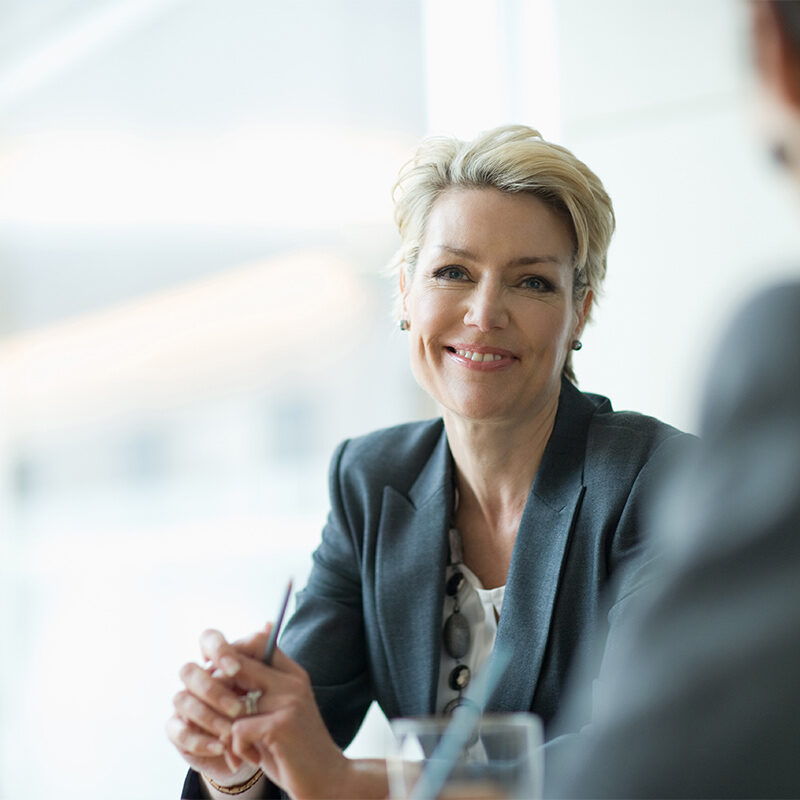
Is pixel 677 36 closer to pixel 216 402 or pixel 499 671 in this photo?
pixel 216 402

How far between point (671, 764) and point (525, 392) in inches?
47.7

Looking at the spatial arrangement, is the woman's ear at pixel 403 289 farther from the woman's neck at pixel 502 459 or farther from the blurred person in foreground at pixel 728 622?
the blurred person in foreground at pixel 728 622

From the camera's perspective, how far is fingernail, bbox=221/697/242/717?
1287 millimetres

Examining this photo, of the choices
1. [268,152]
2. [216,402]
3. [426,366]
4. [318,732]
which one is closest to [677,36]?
[268,152]

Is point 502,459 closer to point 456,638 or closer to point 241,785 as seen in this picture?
point 456,638

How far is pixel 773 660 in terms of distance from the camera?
628 mm

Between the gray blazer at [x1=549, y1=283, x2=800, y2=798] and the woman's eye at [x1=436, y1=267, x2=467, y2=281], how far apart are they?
1184mm

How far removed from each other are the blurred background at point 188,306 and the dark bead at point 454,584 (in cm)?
124

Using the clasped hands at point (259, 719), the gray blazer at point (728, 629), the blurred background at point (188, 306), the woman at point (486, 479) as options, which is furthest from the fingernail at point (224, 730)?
the blurred background at point (188, 306)

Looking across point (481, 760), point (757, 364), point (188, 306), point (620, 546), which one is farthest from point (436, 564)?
point (188, 306)

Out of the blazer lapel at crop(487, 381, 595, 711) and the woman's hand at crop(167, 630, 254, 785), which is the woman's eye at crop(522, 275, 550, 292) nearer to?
the blazer lapel at crop(487, 381, 595, 711)

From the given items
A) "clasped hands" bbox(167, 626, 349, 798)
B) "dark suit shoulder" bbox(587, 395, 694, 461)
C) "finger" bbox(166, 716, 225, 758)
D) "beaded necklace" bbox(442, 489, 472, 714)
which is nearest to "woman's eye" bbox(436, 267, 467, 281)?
"dark suit shoulder" bbox(587, 395, 694, 461)

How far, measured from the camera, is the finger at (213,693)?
1.29 m

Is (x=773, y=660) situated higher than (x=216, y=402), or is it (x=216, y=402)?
(x=216, y=402)
